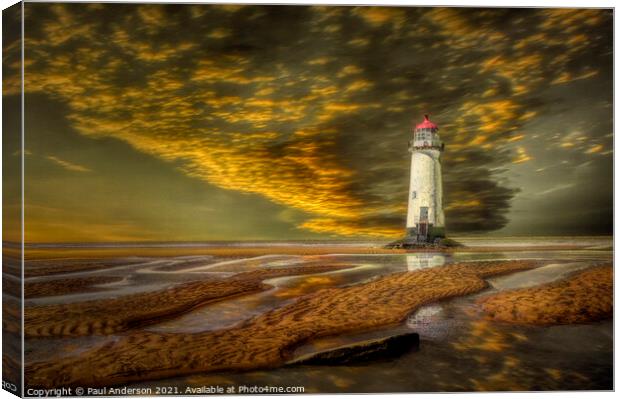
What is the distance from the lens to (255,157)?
530cm

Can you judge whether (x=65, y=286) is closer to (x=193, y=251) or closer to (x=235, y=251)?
(x=193, y=251)

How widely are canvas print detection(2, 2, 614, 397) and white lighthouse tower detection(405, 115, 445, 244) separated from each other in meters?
0.02

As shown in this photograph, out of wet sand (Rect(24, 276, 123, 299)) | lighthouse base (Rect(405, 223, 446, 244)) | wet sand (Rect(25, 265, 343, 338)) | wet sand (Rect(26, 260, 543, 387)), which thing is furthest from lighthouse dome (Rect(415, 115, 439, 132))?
wet sand (Rect(24, 276, 123, 299))

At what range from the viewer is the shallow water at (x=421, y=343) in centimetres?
483

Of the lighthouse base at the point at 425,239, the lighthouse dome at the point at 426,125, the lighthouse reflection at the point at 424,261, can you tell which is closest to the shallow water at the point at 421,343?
the lighthouse reflection at the point at 424,261

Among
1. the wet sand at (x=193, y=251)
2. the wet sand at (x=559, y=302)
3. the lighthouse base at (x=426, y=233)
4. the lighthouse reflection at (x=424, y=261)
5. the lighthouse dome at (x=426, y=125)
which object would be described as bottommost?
the wet sand at (x=559, y=302)

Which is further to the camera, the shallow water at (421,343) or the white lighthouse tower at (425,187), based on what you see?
the white lighthouse tower at (425,187)

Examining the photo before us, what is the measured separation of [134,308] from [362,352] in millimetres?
2282

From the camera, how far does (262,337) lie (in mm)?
4895

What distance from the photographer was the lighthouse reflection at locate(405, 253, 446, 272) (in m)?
5.42

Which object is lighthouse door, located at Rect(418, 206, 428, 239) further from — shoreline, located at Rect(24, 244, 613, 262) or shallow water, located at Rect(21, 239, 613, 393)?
shallow water, located at Rect(21, 239, 613, 393)

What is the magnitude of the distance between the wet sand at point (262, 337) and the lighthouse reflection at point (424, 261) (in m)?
0.09

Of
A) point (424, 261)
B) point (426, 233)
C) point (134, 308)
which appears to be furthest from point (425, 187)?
point (134, 308)

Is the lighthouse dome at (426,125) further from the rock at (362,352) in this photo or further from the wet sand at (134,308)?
the rock at (362,352)
